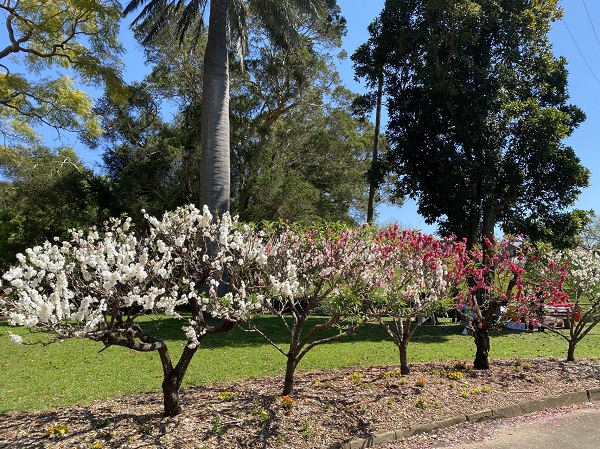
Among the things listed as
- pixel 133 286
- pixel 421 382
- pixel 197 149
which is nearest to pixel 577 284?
pixel 421 382

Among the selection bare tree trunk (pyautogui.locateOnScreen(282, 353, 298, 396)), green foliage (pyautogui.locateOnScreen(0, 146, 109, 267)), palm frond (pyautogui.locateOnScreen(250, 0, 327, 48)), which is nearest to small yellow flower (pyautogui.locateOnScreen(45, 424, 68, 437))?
bare tree trunk (pyautogui.locateOnScreen(282, 353, 298, 396))

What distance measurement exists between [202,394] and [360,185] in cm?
2054

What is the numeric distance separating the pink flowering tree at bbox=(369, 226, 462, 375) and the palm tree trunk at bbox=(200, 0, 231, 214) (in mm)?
5914

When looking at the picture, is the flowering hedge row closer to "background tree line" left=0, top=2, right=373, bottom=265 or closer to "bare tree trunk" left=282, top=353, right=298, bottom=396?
"bare tree trunk" left=282, top=353, right=298, bottom=396

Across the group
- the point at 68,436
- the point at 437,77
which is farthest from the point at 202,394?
the point at 437,77

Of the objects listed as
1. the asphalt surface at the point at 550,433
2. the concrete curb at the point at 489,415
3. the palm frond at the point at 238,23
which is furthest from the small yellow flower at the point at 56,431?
the palm frond at the point at 238,23

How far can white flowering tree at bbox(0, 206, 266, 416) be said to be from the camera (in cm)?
360

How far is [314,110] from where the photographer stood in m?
24.2

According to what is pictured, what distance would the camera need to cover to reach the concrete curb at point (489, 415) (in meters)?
4.61

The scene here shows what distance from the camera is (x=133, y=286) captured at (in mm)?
4059

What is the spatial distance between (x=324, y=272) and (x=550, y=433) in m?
3.22

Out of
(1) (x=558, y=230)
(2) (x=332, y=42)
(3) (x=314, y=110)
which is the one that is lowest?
(1) (x=558, y=230)

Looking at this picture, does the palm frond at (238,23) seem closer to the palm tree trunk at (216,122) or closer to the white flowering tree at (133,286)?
the palm tree trunk at (216,122)

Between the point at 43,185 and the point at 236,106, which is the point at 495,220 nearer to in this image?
the point at 236,106
